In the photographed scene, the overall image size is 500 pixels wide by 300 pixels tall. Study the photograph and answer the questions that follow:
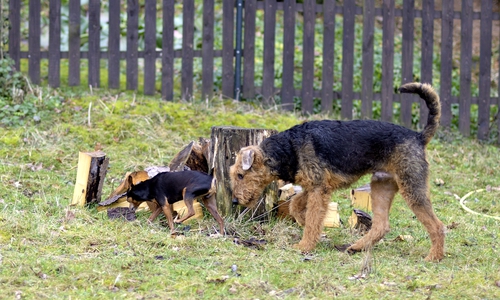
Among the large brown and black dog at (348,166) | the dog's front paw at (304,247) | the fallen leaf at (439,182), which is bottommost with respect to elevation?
the dog's front paw at (304,247)

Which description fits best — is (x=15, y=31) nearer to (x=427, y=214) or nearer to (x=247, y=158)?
(x=247, y=158)

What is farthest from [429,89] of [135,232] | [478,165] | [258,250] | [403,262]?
[478,165]

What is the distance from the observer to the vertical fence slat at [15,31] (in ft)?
34.4

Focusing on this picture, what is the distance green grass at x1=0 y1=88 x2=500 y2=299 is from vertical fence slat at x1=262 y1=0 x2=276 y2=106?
978 millimetres

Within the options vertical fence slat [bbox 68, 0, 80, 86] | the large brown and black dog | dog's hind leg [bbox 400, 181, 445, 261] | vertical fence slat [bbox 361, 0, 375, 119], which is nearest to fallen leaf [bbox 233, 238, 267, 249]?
the large brown and black dog

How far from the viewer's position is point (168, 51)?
10750 mm

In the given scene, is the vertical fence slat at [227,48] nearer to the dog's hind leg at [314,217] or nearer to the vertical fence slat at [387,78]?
the vertical fence slat at [387,78]

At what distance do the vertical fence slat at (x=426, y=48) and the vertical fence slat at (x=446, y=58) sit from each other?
210mm

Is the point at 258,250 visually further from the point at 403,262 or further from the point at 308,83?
the point at 308,83

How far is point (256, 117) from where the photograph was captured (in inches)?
406

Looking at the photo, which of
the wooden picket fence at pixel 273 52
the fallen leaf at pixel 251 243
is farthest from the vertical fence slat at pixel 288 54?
the fallen leaf at pixel 251 243

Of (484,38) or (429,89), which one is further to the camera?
(484,38)

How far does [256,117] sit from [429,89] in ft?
14.5

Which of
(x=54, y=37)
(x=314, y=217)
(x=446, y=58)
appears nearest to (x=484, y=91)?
(x=446, y=58)
